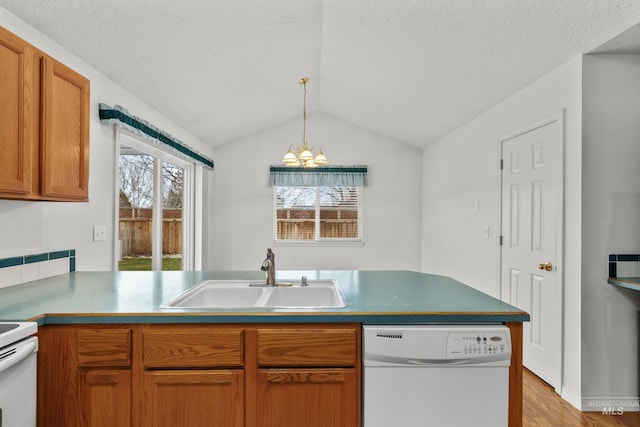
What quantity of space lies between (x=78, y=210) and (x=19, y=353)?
1.43 metres

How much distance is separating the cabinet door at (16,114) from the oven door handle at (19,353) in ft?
2.11

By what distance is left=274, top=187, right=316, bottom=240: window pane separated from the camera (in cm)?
574

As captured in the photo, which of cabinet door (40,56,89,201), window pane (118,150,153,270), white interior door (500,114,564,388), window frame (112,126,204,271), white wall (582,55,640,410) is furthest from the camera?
window frame (112,126,204,271)

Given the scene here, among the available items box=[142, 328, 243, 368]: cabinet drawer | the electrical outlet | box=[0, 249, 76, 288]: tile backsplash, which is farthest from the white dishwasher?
the electrical outlet

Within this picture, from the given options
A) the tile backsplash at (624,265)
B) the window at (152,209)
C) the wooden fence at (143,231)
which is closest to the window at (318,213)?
the window at (152,209)

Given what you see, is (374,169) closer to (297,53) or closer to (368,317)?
(297,53)

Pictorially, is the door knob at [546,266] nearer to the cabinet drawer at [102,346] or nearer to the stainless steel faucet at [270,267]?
the stainless steel faucet at [270,267]

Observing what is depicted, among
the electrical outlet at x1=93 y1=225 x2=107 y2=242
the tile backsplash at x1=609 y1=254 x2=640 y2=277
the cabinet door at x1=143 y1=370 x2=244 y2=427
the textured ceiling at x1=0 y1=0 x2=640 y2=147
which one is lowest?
the cabinet door at x1=143 y1=370 x2=244 y2=427

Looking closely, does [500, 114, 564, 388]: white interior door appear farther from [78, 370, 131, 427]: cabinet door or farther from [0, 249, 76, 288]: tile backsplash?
[0, 249, 76, 288]: tile backsplash

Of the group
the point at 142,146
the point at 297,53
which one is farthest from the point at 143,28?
the point at 297,53

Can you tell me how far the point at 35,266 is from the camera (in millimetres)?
2102

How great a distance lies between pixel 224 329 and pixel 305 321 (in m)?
0.32

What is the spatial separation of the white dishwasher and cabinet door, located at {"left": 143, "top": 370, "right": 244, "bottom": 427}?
54 cm

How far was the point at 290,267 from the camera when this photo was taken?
5680 mm
